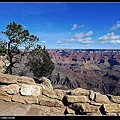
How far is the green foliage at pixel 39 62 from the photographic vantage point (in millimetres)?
26739

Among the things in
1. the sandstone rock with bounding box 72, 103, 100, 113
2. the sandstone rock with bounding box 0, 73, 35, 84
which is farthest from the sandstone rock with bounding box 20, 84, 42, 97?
the sandstone rock with bounding box 72, 103, 100, 113

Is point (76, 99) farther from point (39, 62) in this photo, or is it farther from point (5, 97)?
point (39, 62)

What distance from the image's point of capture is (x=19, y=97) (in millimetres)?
11109

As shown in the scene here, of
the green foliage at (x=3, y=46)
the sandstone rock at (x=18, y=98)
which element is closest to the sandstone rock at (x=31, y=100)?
the sandstone rock at (x=18, y=98)

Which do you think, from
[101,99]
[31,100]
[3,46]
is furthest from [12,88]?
[3,46]

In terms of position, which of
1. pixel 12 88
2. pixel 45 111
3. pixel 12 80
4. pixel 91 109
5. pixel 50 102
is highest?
pixel 12 80

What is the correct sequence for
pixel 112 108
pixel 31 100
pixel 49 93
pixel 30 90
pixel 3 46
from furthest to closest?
1. pixel 3 46
2. pixel 49 93
3. pixel 30 90
4. pixel 31 100
5. pixel 112 108

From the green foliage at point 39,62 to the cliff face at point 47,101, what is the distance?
15037 mm

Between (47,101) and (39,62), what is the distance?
59.4 ft

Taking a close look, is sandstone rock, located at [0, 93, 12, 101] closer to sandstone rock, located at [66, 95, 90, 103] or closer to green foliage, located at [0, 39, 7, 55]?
sandstone rock, located at [66, 95, 90, 103]

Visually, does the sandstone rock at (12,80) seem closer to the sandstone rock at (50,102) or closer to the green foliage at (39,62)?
the sandstone rock at (50,102)

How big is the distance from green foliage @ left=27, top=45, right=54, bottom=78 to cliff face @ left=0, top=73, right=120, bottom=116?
1504cm

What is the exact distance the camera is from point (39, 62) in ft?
93.7

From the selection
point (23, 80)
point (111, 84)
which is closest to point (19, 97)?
point (23, 80)
